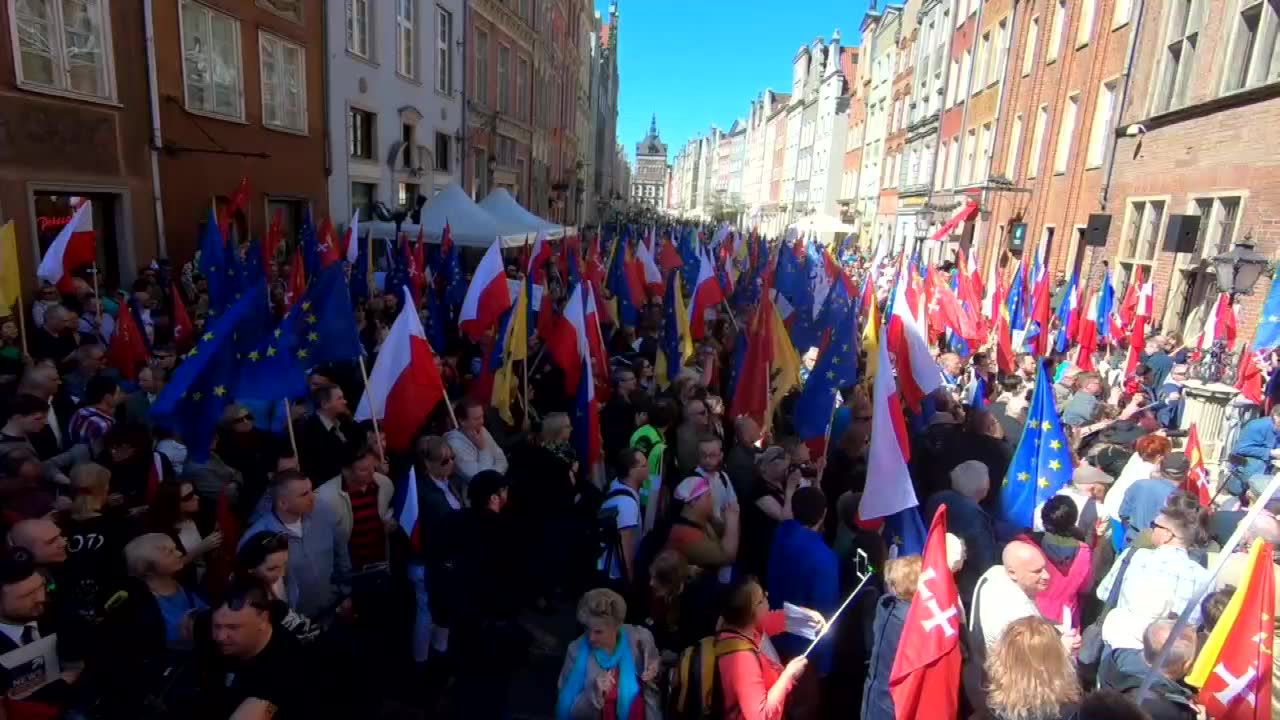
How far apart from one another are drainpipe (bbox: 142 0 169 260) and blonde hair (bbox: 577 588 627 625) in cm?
1181

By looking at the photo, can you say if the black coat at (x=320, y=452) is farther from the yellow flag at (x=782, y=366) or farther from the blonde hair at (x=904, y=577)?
the yellow flag at (x=782, y=366)

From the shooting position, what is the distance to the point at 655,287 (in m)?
11.0

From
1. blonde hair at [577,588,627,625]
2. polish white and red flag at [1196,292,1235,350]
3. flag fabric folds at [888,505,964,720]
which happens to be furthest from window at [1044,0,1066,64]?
blonde hair at [577,588,627,625]

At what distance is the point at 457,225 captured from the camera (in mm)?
13938

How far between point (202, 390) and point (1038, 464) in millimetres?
5349

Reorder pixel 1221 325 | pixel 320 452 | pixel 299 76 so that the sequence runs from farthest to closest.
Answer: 1. pixel 299 76
2. pixel 1221 325
3. pixel 320 452

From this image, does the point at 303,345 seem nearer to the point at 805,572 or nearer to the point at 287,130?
the point at 805,572

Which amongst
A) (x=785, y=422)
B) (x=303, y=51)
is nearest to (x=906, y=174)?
(x=303, y=51)

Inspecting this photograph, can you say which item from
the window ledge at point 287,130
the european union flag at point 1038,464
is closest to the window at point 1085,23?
the european union flag at point 1038,464

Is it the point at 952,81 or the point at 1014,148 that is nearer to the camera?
the point at 1014,148

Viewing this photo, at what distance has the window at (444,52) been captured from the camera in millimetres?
21266

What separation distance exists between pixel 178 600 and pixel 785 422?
18.1ft

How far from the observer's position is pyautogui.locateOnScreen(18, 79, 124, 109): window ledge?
368 inches

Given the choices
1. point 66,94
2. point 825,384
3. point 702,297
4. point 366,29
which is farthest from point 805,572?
point 366,29
